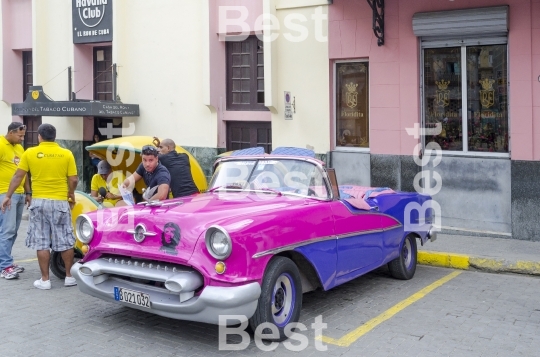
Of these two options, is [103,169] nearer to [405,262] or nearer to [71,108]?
[405,262]

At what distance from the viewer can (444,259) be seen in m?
9.05

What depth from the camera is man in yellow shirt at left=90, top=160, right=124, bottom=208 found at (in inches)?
360

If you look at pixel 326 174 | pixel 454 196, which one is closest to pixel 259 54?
pixel 454 196

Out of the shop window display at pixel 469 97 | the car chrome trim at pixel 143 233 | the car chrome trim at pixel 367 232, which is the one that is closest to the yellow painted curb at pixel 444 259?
the car chrome trim at pixel 367 232

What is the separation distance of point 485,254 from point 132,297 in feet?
18.2

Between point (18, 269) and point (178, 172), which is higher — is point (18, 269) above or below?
below

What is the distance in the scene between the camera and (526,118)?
33.1ft

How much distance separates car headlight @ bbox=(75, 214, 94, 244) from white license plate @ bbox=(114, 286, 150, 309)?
63cm

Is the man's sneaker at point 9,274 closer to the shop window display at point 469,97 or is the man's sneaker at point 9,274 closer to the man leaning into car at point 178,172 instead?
the man leaning into car at point 178,172

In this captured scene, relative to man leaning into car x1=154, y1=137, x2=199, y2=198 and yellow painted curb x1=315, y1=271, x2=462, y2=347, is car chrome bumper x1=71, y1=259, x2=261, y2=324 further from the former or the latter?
man leaning into car x1=154, y1=137, x2=199, y2=198

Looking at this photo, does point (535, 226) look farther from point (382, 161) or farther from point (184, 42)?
point (184, 42)

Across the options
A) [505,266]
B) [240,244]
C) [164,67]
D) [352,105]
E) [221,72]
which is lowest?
[505,266]

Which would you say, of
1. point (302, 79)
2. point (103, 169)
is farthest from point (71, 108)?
point (103, 169)

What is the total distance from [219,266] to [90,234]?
156 centimetres
